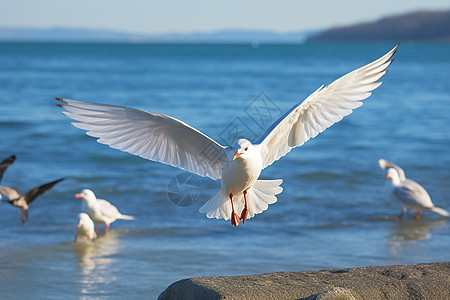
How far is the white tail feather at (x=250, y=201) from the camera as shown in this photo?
561 centimetres

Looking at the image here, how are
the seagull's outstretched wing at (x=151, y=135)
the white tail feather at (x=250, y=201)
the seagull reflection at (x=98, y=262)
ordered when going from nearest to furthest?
the seagull's outstretched wing at (x=151, y=135), the white tail feather at (x=250, y=201), the seagull reflection at (x=98, y=262)

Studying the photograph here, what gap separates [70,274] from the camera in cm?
617

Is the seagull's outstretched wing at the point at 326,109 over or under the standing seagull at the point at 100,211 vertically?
over

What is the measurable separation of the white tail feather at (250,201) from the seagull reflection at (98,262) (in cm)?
115

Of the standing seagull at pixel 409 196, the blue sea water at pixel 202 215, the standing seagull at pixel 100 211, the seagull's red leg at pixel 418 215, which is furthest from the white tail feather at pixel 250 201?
the seagull's red leg at pixel 418 215

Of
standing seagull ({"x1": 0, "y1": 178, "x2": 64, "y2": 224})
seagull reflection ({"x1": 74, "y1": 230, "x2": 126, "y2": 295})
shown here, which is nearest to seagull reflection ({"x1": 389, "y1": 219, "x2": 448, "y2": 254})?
seagull reflection ({"x1": 74, "y1": 230, "x2": 126, "y2": 295})

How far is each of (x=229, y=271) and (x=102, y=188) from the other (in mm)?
4632

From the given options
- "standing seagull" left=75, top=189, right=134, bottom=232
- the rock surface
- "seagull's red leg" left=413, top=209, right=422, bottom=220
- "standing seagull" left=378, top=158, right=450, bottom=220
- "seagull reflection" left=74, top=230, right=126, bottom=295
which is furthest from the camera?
"seagull's red leg" left=413, top=209, right=422, bottom=220

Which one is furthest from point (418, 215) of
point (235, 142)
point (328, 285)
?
point (328, 285)

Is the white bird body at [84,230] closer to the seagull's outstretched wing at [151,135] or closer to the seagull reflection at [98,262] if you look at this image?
the seagull reflection at [98,262]

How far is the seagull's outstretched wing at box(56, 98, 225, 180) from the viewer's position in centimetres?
497

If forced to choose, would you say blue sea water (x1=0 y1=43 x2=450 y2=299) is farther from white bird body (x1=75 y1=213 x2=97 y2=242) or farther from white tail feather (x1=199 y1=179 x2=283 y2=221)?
white tail feather (x1=199 y1=179 x2=283 y2=221)

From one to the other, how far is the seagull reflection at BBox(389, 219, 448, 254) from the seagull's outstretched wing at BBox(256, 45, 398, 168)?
1956mm

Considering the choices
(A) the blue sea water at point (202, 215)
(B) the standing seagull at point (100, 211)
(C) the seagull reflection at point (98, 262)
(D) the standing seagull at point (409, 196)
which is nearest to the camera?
(C) the seagull reflection at point (98, 262)
